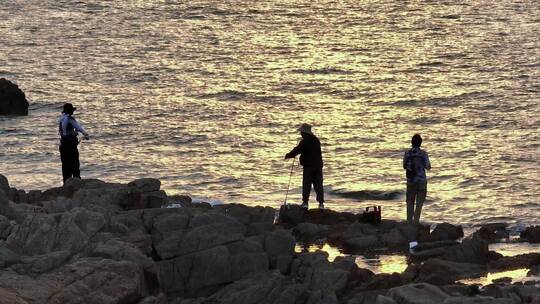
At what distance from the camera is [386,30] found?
225ft

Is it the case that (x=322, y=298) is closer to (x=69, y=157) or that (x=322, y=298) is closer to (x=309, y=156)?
(x=309, y=156)

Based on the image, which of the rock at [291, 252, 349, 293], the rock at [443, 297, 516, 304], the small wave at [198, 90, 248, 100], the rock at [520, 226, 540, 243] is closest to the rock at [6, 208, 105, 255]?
the rock at [291, 252, 349, 293]

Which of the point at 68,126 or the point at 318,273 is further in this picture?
the point at 68,126

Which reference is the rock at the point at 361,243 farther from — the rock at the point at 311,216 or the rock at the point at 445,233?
the rock at the point at 311,216

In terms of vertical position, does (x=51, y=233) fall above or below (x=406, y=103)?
below

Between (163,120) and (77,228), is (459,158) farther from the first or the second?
(77,228)

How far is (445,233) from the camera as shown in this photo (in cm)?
2508

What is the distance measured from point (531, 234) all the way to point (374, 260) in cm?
393

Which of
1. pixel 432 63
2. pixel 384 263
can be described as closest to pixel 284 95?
pixel 432 63

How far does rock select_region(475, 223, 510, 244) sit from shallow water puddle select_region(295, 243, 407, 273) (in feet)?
8.38

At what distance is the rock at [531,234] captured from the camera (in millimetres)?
25328

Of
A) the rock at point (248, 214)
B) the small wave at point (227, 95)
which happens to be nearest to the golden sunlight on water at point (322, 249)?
the rock at point (248, 214)

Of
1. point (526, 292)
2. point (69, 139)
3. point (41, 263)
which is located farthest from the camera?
point (69, 139)

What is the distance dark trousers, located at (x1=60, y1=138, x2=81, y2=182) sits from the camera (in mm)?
26977
